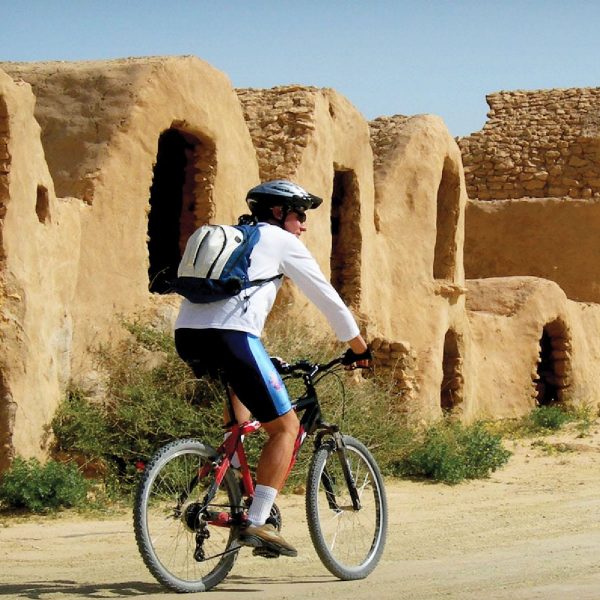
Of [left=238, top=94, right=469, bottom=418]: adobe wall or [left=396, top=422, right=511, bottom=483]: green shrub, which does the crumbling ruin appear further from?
[left=396, top=422, right=511, bottom=483]: green shrub

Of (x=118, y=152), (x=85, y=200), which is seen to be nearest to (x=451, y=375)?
(x=118, y=152)

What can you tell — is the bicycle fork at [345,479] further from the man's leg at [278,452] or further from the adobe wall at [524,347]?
the adobe wall at [524,347]

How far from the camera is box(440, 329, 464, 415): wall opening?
55.7 feet

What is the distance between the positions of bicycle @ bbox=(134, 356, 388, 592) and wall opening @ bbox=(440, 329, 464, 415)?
35.9ft

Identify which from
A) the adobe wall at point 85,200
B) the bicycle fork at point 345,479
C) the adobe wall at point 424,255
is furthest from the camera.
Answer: the adobe wall at point 424,255

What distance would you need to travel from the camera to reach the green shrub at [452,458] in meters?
10.7

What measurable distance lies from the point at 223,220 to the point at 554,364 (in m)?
10.2

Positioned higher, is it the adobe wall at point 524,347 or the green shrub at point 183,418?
the green shrub at point 183,418

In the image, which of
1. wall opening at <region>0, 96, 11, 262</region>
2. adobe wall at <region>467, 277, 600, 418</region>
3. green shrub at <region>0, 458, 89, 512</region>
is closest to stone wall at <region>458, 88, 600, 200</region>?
adobe wall at <region>467, 277, 600, 418</region>

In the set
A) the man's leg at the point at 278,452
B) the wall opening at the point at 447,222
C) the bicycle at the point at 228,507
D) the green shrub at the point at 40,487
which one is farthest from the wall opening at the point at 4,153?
the wall opening at the point at 447,222

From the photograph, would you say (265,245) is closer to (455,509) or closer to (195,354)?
(195,354)

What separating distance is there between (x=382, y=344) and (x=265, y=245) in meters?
8.25

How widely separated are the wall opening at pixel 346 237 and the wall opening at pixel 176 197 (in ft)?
6.84

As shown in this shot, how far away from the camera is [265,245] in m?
5.52
